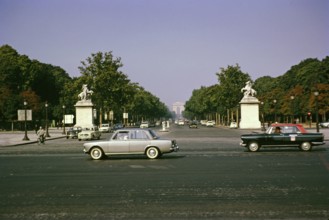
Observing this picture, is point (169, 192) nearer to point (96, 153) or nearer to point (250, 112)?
point (96, 153)

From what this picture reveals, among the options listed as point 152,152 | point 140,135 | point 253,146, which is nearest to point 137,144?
point 140,135

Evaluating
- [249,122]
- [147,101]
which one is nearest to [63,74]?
[147,101]

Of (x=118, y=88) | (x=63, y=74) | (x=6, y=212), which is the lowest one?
(x=6, y=212)

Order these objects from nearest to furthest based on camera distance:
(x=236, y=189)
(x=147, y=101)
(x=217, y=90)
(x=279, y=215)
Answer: (x=279, y=215) < (x=236, y=189) < (x=217, y=90) < (x=147, y=101)

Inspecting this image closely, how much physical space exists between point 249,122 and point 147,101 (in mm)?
89904

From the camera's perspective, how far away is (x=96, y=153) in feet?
68.8

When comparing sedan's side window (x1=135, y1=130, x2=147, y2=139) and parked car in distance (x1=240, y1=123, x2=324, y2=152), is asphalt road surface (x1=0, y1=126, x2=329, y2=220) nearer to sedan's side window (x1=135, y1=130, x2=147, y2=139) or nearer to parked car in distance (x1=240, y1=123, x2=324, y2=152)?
sedan's side window (x1=135, y1=130, x2=147, y2=139)

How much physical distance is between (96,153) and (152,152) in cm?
268

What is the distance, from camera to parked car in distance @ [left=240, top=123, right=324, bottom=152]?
24.5 metres

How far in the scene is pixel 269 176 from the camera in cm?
1348

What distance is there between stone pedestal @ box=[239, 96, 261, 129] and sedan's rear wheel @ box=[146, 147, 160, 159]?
163 feet

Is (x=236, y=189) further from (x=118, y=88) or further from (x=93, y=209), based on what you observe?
(x=118, y=88)

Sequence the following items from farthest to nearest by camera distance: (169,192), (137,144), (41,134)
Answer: (41,134), (137,144), (169,192)

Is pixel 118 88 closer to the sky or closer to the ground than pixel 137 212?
closer to the sky
